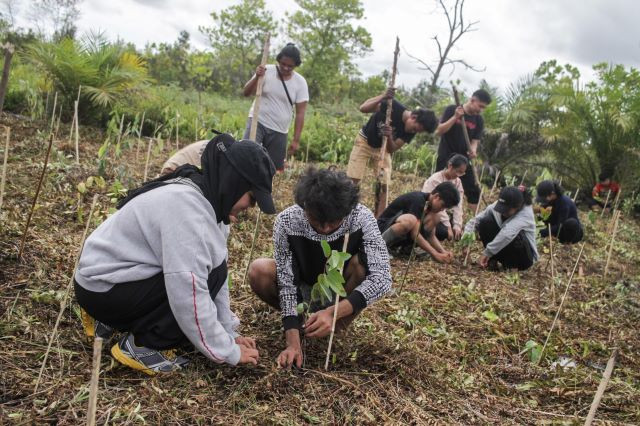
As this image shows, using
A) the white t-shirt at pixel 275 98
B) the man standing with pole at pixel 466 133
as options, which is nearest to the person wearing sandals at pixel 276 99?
the white t-shirt at pixel 275 98

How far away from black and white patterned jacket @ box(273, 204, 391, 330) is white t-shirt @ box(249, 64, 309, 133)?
7.45 feet

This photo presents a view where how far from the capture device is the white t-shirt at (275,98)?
163 inches

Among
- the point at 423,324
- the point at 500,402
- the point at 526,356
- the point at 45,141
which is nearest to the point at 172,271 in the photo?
the point at 500,402

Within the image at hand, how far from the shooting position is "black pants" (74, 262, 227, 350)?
1.64 metres

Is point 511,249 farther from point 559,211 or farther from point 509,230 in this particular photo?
point 559,211

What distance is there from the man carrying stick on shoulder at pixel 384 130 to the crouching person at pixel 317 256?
6.21 ft

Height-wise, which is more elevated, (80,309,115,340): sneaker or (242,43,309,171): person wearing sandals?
(242,43,309,171): person wearing sandals

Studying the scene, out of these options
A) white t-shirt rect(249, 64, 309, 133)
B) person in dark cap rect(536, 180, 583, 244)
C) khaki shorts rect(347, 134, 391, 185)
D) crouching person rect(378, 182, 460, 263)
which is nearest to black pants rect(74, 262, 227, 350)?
crouching person rect(378, 182, 460, 263)

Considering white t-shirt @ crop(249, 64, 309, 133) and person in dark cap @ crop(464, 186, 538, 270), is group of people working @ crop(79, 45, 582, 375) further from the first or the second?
person in dark cap @ crop(464, 186, 538, 270)

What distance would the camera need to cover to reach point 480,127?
16.8 feet

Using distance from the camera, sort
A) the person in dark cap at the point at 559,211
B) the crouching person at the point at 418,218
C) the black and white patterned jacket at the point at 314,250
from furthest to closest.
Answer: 1. the person in dark cap at the point at 559,211
2. the crouching person at the point at 418,218
3. the black and white patterned jacket at the point at 314,250

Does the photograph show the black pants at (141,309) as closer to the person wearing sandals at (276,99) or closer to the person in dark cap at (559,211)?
the person wearing sandals at (276,99)

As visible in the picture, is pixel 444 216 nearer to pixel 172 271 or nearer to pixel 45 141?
pixel 172 271

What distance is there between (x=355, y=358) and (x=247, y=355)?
52 centimetres
